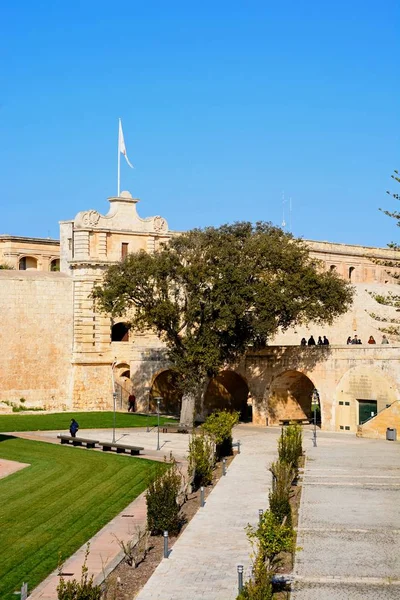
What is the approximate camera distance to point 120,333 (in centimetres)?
5947

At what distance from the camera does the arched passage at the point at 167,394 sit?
55.7 metres

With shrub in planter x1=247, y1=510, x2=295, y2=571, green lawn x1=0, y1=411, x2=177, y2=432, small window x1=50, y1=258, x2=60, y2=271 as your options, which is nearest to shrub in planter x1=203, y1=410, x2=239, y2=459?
green lawn x1=0, y1=411, x2=177, y2=432

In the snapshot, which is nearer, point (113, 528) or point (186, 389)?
point (113, 528)

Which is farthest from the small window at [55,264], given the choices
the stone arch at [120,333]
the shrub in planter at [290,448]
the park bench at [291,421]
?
the shrub in planter at [290,448]

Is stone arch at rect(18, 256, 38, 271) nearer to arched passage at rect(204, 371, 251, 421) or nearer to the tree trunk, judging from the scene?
arched passage at rect(204, 371, 251, 421)

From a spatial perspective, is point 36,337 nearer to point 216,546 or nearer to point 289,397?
point 289,397

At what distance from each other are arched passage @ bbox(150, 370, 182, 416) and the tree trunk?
8856 mm

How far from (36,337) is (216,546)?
1318 inches

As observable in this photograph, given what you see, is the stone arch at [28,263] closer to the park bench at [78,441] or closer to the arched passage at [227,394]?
the arched passage at [227,394]

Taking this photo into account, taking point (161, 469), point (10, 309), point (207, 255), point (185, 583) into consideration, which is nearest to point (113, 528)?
point (161, 469)

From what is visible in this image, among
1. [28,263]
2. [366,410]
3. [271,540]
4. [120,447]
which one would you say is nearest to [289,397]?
[366,410]

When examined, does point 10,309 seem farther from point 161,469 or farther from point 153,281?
point 161,469

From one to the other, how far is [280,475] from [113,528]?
4020mm

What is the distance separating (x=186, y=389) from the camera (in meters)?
46.2
